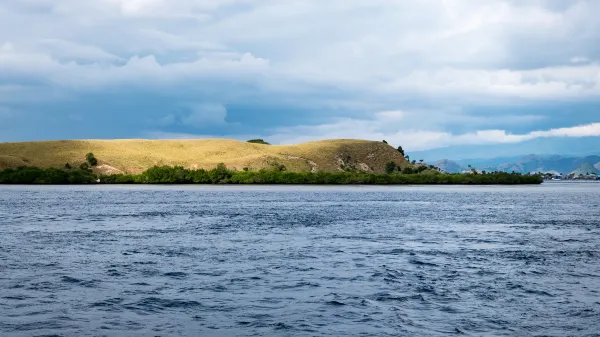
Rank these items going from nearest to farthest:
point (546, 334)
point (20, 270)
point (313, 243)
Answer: point (546, 334)
point (20, 270)
point (313, 243)

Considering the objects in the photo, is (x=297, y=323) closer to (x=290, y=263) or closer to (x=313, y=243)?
(x=290, y=263)

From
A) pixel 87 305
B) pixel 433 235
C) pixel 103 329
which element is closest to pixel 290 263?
pixel 87 305

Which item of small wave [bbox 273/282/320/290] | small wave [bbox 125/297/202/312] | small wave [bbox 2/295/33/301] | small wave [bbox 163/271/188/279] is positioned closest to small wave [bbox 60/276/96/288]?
small wave [bbox 2/295/33/301]

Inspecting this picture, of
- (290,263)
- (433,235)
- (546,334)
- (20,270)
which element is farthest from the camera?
(433,235)

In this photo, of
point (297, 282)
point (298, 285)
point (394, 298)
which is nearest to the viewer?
point (394, 298)

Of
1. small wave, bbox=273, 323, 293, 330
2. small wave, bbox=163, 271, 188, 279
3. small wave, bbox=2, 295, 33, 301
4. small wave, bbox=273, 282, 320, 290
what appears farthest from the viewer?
small wave, bbox=163, 271, 188, 279

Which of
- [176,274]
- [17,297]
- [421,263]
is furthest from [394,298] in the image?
[17,297]

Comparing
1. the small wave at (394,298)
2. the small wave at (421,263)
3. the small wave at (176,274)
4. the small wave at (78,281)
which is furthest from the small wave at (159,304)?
the small wave at (421,263)

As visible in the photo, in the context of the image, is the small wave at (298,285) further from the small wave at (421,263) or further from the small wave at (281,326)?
the small wave at (421,263)

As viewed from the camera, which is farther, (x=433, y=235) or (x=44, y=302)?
(x=433, y=235)

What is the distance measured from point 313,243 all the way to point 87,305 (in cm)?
2107

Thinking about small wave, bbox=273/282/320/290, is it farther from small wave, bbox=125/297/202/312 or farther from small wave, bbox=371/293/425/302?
small wave, bbox=125/297/202/312

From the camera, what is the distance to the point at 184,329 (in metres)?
19.0

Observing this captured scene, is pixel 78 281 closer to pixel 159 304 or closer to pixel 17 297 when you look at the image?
pixel 17 297
